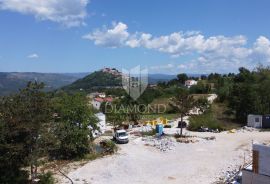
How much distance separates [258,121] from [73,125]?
25.1 m

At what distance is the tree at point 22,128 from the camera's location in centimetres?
2008

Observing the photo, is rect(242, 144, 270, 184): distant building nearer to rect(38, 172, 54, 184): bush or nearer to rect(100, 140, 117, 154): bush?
rect(38, 172, 54, 184): bush

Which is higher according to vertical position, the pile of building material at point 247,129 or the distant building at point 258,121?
the distant building at point 258,121

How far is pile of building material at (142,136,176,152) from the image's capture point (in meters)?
32.2

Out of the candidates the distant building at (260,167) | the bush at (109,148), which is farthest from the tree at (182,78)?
the distant building at (260,167)

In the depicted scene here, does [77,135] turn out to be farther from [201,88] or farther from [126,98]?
[201,88]

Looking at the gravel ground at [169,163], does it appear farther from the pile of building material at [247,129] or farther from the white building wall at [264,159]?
the pile of building material at [247,129]

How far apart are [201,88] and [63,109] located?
6772cm

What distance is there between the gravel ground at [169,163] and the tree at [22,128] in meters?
3.22

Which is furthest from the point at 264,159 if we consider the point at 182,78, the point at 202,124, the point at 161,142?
the point at 182,78

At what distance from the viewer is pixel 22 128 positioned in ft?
66.4

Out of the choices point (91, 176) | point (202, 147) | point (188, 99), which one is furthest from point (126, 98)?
point (91, 176)

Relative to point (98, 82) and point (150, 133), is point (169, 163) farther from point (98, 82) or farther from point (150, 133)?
point (98, 82)

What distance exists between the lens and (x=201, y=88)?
92.4 meters
